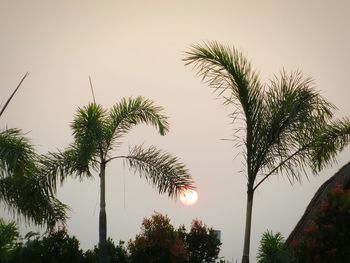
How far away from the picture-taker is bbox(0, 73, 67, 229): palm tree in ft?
34.3

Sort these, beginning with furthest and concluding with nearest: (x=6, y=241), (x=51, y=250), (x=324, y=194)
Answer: (x=51, y=250), (x=324, y=194), (x=6, y=241)

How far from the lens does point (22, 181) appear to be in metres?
10.7

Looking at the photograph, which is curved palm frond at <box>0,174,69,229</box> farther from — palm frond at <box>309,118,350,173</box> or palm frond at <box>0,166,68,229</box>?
palm frond at <box>309,118,350,173</box>

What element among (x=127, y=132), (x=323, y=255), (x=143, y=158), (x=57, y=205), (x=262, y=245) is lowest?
(x=323, y=255)

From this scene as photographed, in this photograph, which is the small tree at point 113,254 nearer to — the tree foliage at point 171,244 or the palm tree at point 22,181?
the tree foliage at point 171,244

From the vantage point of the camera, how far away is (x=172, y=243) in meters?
15.8

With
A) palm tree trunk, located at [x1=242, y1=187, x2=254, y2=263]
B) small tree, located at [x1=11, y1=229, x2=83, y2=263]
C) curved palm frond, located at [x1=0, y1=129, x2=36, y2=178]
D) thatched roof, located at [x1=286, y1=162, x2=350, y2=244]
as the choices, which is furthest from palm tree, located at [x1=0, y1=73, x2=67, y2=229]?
thatched roof, located at [x1=286, y1=162, x2=350, y2=244]

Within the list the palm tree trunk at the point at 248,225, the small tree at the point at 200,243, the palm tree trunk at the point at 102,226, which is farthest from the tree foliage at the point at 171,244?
the palm tree trunk at the point at 248,225

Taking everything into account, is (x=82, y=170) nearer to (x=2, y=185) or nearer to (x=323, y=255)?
(x=2, y=185)

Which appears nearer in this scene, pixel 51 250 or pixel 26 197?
pixel 26 197

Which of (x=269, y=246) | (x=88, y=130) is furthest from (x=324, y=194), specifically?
(x=88, y=130)

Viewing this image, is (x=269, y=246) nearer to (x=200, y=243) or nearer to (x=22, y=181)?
(x=200, y=243)

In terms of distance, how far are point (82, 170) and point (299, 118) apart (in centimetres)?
564

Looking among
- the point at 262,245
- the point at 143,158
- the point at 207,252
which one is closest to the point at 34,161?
the point at 143,158
